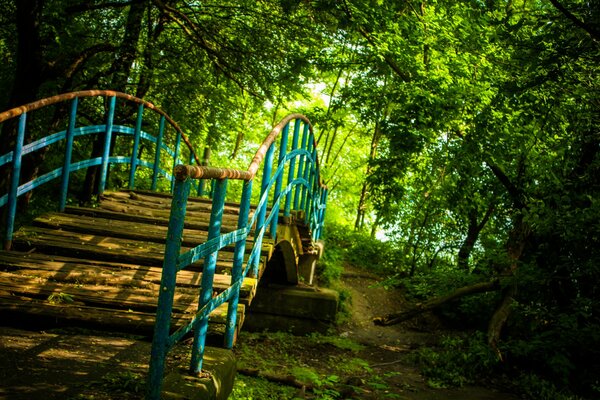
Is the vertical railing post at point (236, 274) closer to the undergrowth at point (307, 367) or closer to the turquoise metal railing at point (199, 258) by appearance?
the turquoise metal railing at point (199, 258)

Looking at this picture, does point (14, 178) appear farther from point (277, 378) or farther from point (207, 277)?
point (277, 378)

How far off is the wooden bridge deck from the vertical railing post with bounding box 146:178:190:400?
0.97 metres

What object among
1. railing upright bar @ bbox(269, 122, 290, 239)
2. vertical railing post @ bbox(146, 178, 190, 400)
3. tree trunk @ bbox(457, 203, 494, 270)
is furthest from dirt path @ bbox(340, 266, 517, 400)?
vertical railing post @ bbox(146, 178, 190, 400)

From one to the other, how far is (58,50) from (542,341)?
9.15m

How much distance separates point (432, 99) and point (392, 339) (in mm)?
5111

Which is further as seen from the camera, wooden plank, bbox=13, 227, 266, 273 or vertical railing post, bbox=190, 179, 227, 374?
wooden plank, bbox=13, 227, 266, 273

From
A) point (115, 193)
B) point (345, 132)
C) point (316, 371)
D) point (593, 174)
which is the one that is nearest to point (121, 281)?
point (115, 193)

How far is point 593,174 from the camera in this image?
302 inches

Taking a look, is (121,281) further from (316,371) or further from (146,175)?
(146,175)

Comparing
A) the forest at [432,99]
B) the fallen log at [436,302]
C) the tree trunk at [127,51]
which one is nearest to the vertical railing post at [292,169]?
the forest at [432,99]

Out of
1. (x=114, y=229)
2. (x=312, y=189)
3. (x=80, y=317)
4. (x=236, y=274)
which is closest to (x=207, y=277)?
(x=236, y=274)

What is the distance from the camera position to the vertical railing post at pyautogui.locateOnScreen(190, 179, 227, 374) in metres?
2.68

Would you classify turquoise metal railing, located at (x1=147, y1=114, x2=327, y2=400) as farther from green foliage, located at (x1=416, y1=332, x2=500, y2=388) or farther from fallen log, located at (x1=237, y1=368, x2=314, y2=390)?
green foliage, located at (x1=416, y1=332, x2=500, y2=388)

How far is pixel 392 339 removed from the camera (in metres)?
10.7
